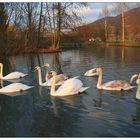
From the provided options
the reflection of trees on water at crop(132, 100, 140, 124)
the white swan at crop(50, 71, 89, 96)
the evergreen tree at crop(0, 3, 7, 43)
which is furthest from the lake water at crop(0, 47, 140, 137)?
the evergreen tree at crop(0, 3, 7, 43)

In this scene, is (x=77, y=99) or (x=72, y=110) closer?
(x=72, y=110)

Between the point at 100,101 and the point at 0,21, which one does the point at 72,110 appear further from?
the point at 0,21

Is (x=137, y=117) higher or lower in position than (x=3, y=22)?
lower

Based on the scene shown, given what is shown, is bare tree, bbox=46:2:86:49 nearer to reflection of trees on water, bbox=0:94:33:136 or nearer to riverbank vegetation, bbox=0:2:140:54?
riverbank vegetation, bbox=0:2:140:54

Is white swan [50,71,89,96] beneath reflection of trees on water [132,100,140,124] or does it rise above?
above

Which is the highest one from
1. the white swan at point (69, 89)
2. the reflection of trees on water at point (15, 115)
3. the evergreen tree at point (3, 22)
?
the evergreen tree at point (3, 22)

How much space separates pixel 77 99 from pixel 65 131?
13.3 feet

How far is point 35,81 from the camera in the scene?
18.4 metres

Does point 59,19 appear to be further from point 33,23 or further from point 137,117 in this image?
point 137,117

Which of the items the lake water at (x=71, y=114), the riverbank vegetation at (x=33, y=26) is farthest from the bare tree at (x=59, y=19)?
the lake water at (x=71, y=114)

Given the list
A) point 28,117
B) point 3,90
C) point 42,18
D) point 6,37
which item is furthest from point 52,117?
point 42,18

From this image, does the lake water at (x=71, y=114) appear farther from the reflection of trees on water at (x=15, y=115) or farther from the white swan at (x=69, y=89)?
the white swan at (x=69, y=89)

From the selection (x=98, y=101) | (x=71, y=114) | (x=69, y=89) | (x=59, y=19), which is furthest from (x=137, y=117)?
(x=59, y=19)

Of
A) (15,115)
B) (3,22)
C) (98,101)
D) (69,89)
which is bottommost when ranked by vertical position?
(15,115)
